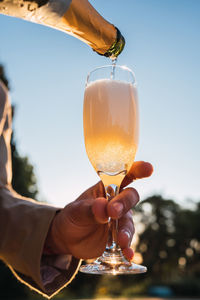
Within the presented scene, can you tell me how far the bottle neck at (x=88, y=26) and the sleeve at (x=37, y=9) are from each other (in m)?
0.04

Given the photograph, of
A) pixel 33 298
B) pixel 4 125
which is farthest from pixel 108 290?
pixel 4 125

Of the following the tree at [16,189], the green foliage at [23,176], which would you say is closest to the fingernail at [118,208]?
the tree at [16,189]

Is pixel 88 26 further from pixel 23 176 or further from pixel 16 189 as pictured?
pixel 23 176

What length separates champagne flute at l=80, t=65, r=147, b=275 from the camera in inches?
56.4

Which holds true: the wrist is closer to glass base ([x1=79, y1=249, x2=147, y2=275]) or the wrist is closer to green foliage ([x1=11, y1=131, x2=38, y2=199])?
glass base ([x1=79, y1=249, x2=147, y2=275])

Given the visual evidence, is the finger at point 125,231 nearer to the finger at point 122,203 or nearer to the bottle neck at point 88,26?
the finger at point 122,203

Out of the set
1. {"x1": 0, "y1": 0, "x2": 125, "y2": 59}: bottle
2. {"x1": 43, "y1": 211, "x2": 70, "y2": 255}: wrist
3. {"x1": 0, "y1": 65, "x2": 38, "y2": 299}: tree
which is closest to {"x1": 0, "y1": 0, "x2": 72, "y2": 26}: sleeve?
{"x1": 0, "y1": 0, "x2": 125, "y2": 59}: bottle

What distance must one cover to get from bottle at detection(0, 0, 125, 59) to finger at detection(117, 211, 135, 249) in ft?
2.82

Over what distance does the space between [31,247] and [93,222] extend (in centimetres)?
32

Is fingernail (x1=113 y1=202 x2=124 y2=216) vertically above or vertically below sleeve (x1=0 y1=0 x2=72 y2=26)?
below

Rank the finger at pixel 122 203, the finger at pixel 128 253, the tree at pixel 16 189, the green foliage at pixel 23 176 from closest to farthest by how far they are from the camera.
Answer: the finger at pixel 122 203 → the finger at pixel 128 253 → the tree at pixel 16 189 → the green foliage at pixel 23 176

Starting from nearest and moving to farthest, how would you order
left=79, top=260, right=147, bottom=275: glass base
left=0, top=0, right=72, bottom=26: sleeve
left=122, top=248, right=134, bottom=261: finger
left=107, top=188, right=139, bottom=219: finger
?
1. left=107, top=188, right=139, bottom=219: finger
2. left=79, top=260, right=147, bottom=275: glass base
3. left=122, top=248, right=134, bottom=261: finger
4. left=0, top=0, right=72, bottom=26: sleeve

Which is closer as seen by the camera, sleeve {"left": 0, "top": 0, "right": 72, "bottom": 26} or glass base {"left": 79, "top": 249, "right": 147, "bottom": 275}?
glass base {"left": 79, "top": 249, "right": 147, "bottom": 275}

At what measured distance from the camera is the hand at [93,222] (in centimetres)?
110
